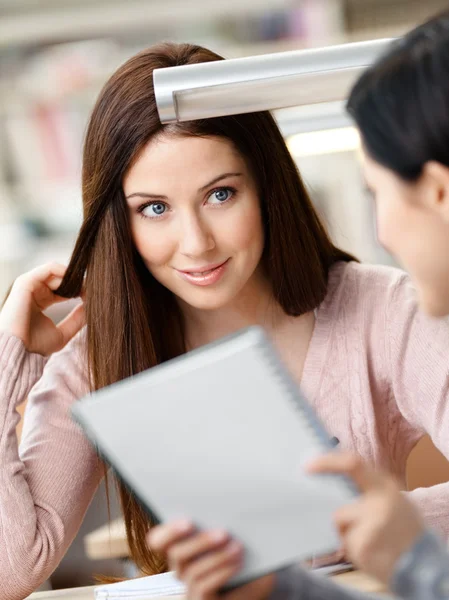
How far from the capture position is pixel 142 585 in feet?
3.33

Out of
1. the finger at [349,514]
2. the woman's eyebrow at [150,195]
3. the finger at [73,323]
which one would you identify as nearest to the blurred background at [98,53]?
the finger at [73,323]

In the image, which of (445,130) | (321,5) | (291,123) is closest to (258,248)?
(291,123)

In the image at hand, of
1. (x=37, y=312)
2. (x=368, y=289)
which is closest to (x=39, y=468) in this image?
(x=37, y=312)

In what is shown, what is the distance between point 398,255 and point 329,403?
56 cm

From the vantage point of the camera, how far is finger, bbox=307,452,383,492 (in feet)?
2.06

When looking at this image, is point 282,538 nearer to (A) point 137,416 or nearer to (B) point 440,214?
(A) point 137,416

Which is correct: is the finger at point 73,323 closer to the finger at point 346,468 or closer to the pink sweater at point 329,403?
the pink sweater at point 329,403

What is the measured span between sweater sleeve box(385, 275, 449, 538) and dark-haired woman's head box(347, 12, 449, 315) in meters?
0.44

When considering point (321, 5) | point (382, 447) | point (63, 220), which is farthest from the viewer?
point (63, 220)

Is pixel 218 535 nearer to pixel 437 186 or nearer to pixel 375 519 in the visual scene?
pixel 375 519

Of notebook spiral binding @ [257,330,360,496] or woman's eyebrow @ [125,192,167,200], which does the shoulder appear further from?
notebook spiral binding @ [257,330,360,496]

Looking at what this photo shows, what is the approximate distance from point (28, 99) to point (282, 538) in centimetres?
237

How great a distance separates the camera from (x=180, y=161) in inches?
44.8

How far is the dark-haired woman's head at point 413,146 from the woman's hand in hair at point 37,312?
2.28ft
